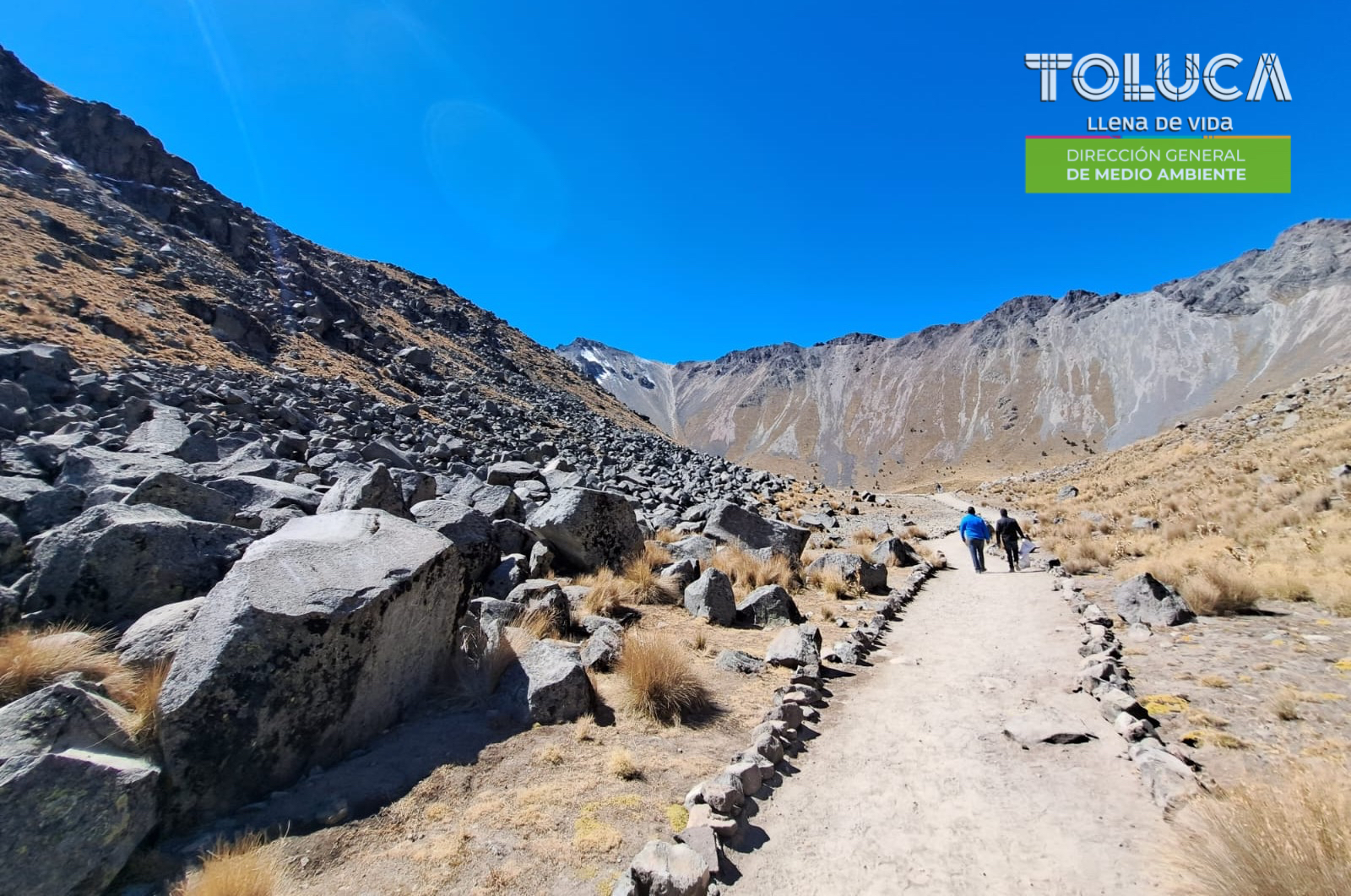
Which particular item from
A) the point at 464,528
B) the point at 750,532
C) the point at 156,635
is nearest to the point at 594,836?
the point at 156,635

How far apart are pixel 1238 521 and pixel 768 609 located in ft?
43.0

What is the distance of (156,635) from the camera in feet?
16.8

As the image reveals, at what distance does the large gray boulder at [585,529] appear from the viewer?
36.2ft

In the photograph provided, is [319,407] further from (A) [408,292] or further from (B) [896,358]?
(B) [896,358]

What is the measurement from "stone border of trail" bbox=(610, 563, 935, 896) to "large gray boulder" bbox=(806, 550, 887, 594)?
20.6 ft

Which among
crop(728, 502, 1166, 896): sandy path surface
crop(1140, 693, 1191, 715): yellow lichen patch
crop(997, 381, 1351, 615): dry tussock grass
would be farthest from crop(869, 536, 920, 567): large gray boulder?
crop(1140, 693, 1191, 715): yellow lichen patch

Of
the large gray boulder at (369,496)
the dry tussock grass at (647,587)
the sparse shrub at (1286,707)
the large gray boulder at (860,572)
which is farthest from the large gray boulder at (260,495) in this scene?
the sparse shrub at (1286,707)

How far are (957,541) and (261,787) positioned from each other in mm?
25718

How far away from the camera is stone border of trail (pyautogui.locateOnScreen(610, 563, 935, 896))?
3621mm

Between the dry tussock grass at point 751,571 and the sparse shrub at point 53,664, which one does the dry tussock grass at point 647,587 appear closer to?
the dry tussock grass at point 751,571

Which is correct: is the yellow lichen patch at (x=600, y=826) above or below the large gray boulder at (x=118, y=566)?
below

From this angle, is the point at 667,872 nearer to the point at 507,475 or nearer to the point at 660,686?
the point at 660,686

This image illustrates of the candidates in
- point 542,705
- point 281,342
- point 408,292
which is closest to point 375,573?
point 542,705

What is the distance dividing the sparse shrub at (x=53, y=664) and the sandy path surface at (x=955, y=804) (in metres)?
5.08
